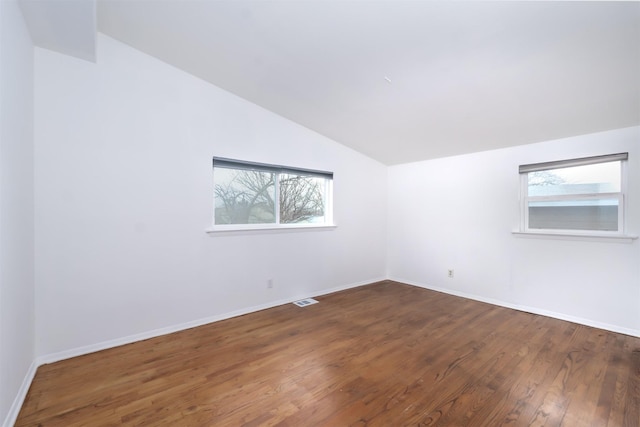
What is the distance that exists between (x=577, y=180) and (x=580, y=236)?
620 mm

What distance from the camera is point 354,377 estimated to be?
1.92 meters

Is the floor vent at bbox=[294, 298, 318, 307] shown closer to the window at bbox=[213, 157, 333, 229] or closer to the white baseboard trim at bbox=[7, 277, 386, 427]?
the white baseboard trim at bbox=[7, 277, 386, 427]

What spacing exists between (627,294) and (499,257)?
110cm

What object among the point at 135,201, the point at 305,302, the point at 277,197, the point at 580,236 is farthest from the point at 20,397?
the point at 580,236

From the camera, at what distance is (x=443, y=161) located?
3.98m

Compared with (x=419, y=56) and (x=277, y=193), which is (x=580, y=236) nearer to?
(x=419, y=56)

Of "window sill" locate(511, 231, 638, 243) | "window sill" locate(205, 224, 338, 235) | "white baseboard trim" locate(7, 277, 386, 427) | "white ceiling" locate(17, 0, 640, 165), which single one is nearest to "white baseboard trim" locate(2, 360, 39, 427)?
"white baseboard trim" locate(7, 277, 386, 427)

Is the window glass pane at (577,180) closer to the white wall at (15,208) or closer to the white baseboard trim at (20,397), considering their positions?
the white wall at (15,208)

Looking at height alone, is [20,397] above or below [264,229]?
below

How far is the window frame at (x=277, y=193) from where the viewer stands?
2.98 m

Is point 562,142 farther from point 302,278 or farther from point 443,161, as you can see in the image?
point 302,278

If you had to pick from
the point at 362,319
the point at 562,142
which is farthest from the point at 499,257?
the point at 362,319

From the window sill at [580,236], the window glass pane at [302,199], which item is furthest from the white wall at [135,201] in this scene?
the window sill at [580,236]

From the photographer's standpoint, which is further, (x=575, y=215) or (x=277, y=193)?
(x=277, y=193)
